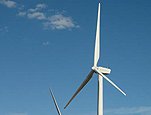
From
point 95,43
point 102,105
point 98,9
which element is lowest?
point 102,105

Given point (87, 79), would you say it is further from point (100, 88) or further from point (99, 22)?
point (99, 22)

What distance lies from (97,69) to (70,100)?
1023 centimetres

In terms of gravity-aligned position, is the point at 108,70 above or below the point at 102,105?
above

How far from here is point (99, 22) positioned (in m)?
80.2

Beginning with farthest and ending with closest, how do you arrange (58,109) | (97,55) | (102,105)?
(58,109) < (97,55) < (102,105)

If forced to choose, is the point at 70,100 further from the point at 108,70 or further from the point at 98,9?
the point at 98,9

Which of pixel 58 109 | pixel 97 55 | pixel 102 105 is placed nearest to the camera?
pixel 102 105

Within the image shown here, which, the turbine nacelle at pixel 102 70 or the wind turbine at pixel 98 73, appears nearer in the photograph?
the wind turbine at pixel 98 73

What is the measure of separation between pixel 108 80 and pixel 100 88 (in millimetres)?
2087

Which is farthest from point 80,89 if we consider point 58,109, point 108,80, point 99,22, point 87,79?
point 58,109

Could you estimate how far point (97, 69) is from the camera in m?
76.1

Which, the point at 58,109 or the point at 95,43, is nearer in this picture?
the point at 95,43

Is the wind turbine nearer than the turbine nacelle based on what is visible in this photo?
Yes

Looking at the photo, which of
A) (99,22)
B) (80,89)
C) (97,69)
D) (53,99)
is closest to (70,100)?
(80,89)
